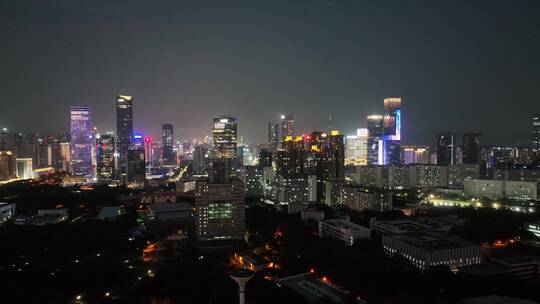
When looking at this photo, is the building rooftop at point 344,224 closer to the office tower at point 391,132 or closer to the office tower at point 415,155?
the office tower at point 391,132

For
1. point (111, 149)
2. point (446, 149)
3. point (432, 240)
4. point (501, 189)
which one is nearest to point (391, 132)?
point (446, 149)

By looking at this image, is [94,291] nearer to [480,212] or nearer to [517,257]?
[517,257]

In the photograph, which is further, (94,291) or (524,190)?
(524,190)

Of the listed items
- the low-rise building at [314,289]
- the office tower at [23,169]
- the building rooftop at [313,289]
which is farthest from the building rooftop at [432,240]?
the office tower at [23,169]

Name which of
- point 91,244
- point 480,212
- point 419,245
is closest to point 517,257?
point 419,245

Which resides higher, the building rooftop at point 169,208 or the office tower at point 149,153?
the office tower at point 149,153

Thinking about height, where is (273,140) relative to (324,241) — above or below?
above
